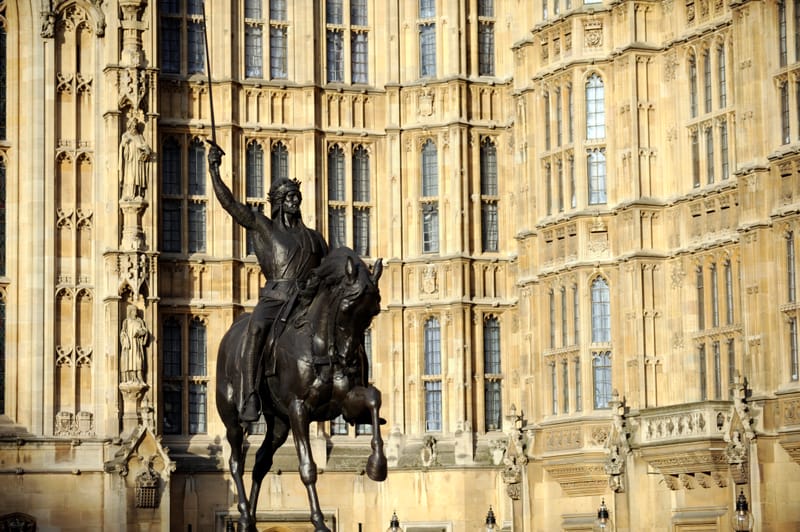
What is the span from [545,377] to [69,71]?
1224 cm

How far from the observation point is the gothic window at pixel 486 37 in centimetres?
4519

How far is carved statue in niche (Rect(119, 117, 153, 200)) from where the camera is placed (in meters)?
42.2

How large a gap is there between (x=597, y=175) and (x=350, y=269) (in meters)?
23.3

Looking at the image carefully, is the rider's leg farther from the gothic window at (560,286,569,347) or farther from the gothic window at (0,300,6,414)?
the gothic window at (0,300,6,414)

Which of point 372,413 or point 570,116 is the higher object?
point 570,116

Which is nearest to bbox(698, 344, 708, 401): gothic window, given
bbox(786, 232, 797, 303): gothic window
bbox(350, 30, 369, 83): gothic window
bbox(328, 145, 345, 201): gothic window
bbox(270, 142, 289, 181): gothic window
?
bbox(786, 232, 797, 303): gothic window

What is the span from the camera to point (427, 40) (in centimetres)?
4531

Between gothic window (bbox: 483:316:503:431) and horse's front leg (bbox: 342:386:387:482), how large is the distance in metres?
25.7

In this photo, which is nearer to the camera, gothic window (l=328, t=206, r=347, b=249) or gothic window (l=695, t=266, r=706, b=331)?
gothic window (l=695, t=266, r=706, b=331)

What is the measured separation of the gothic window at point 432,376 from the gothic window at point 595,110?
6.18 meters

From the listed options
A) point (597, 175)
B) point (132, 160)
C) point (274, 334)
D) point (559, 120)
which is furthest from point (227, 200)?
point (132, 160)

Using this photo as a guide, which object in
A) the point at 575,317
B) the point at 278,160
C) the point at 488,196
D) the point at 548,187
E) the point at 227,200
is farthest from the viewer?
the point at 488,196

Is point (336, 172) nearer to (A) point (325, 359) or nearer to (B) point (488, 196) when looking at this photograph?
(B) point (488, 196)

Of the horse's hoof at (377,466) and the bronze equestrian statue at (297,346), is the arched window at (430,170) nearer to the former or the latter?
the bronze equestrian statue at (297,346)
